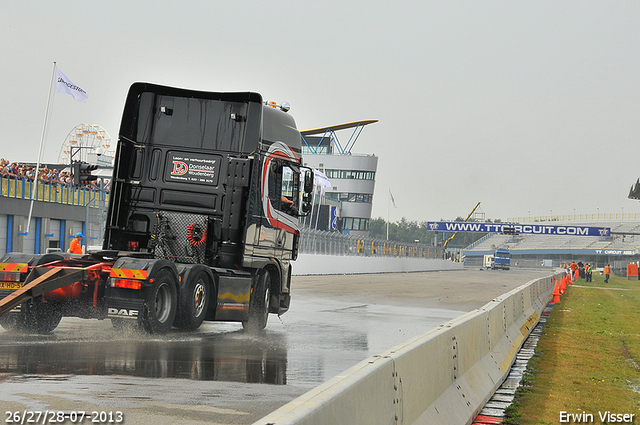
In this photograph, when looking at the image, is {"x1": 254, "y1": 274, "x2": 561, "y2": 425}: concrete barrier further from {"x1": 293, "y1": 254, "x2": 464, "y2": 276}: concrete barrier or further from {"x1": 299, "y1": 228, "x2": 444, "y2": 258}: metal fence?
{"x1": 293, "y1": 254, "x2": 464, "y2": 276}: concrete barrier

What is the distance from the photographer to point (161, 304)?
1125 cm

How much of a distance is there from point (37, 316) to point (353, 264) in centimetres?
4540

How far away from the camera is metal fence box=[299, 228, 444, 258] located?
46.9m

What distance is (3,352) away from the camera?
9469 millimetres

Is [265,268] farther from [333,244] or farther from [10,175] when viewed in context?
[333,244]

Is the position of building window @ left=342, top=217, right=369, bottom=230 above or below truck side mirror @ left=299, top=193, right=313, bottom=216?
above

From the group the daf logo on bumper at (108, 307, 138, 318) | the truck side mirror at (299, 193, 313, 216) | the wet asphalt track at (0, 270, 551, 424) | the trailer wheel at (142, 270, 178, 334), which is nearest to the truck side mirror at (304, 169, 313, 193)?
the truck side mirror at (299, 193, 313, 216)

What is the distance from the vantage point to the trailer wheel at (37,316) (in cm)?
1121

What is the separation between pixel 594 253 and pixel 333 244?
9894 cm

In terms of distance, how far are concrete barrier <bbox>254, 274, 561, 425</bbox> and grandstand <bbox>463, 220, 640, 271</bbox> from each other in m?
127

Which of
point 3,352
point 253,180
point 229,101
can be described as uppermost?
point 229,101

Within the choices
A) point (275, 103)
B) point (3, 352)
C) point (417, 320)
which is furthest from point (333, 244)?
point (3, 352)

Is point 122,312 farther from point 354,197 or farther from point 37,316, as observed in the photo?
point 354,197

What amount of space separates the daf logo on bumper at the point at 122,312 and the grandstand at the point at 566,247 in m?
128
